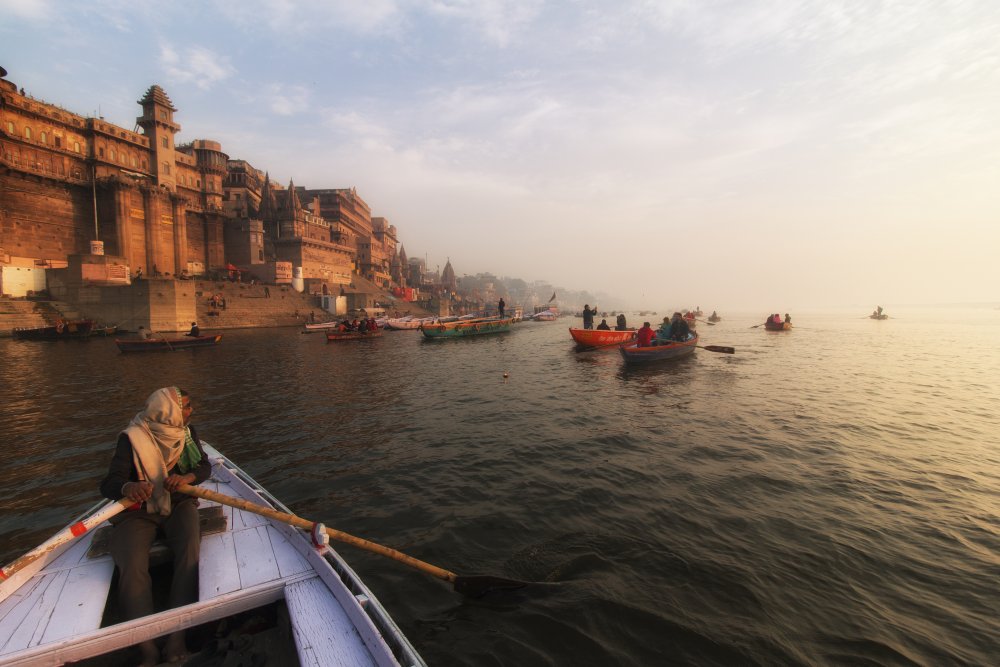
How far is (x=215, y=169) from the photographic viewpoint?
63656mm

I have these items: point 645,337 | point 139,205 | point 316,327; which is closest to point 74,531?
point 645,337

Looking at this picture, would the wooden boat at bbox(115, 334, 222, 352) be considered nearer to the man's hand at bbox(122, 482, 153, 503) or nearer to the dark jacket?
the dark jacket

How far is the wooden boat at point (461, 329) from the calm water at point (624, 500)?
19.9 m

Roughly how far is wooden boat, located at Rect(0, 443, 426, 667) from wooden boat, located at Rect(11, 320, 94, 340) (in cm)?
4281

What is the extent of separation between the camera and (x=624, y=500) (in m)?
7.09

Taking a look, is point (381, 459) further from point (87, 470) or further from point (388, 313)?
point (388, 313)

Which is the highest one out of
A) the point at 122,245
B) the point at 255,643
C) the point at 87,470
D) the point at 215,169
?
the point at 215,169

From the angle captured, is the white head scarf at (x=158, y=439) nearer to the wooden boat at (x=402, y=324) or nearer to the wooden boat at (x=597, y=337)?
the wooden boat at (x=597, y=337)

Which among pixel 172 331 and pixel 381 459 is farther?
pixel 172 331

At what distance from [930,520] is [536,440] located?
731cm

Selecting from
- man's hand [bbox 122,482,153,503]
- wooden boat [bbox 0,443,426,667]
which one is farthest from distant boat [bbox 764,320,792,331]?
man's hand [bbox 122,482,153,503]

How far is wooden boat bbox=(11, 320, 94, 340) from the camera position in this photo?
32094 millimetres

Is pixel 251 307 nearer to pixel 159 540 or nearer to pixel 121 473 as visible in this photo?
pixel 121 473

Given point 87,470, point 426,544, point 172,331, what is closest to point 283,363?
point 87,470
